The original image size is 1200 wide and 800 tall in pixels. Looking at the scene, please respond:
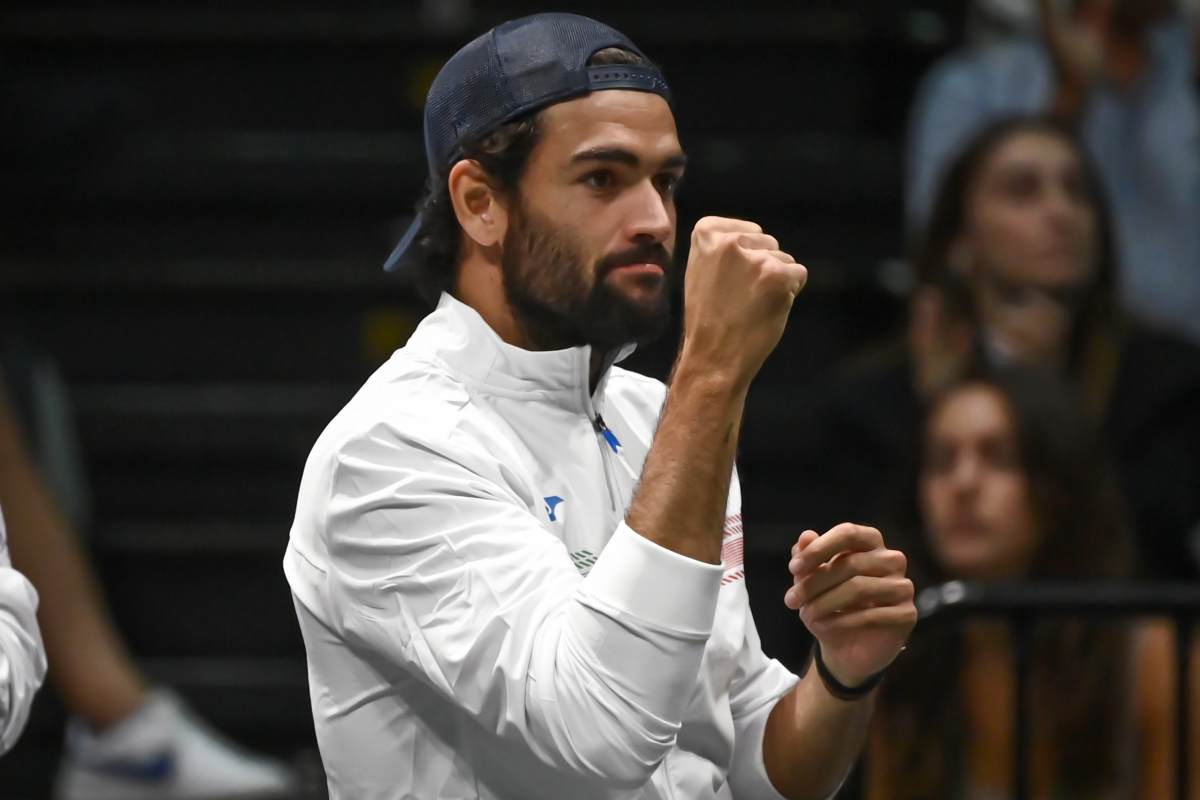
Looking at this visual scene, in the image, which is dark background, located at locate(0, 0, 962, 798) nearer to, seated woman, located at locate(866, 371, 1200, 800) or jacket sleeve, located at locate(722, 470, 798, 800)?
seated woman, located at locate(866, 371, 1200, 800)

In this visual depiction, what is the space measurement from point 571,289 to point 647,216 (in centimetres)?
11

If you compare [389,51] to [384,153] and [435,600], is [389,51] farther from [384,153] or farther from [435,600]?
[435,600]

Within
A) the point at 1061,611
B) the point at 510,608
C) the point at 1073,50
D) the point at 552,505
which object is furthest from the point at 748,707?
the point at 1073,50

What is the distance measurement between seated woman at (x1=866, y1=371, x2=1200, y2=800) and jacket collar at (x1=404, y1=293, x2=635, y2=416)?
4.41ft

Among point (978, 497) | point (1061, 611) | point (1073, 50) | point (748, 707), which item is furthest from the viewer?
point (1073, 50)

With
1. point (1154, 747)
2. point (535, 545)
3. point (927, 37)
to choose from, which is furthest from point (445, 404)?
point (927, 37)

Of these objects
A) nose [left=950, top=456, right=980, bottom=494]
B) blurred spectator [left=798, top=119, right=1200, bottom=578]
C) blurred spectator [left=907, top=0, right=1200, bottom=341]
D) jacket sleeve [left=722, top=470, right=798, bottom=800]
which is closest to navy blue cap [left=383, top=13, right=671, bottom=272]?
jacket sleeve [left=722, top=470, right=798, bottom=800]

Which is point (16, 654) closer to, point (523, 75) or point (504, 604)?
point (504, 604)

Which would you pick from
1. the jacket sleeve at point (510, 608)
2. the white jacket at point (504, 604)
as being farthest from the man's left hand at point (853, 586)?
the jacket sleeve at point (510, 608)

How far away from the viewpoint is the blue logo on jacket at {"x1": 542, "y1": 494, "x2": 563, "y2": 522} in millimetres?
2014

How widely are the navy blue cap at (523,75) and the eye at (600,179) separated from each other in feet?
0.27

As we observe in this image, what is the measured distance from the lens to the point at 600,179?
2.02 meters

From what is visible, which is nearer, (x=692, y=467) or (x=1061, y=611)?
(x=692, y=467)

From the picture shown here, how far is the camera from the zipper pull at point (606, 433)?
Answer: 2.15m
